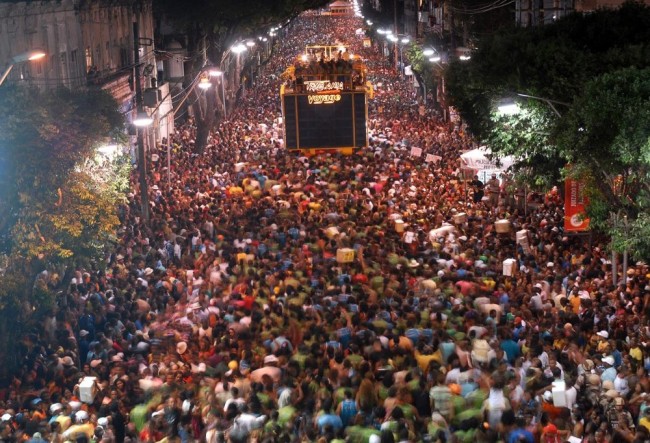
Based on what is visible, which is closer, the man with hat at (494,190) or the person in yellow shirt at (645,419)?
the person in yellow shirt at (645,419)

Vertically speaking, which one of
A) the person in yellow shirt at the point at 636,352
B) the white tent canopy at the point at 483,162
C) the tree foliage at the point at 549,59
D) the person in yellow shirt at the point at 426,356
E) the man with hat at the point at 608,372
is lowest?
the white tent canopy at the point at 483,162

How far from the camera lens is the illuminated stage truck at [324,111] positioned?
39.4 meters

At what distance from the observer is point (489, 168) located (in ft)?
98.2

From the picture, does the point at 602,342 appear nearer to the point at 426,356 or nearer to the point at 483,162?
the point at 426,356

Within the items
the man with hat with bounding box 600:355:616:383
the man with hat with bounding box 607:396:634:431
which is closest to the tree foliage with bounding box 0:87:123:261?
the man with hat with bounding box 600:355:616:383

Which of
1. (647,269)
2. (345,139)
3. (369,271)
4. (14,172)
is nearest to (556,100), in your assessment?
(647,269)

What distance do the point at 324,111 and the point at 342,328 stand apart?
22626 mm

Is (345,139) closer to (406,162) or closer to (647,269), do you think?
(406,162)

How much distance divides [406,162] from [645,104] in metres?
17.0

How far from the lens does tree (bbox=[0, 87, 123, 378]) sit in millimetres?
19938

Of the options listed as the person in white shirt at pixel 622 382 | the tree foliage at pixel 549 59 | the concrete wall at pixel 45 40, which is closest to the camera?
the person in white shirt at pixel 622 382

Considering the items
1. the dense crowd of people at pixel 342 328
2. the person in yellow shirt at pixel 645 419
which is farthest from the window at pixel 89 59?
the person in yellow shirt at pixel 645 419

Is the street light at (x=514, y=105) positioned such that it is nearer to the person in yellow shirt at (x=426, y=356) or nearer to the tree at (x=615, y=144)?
the tree at (x=615, y=144)

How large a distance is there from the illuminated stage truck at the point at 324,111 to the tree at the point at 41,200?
1715cm
